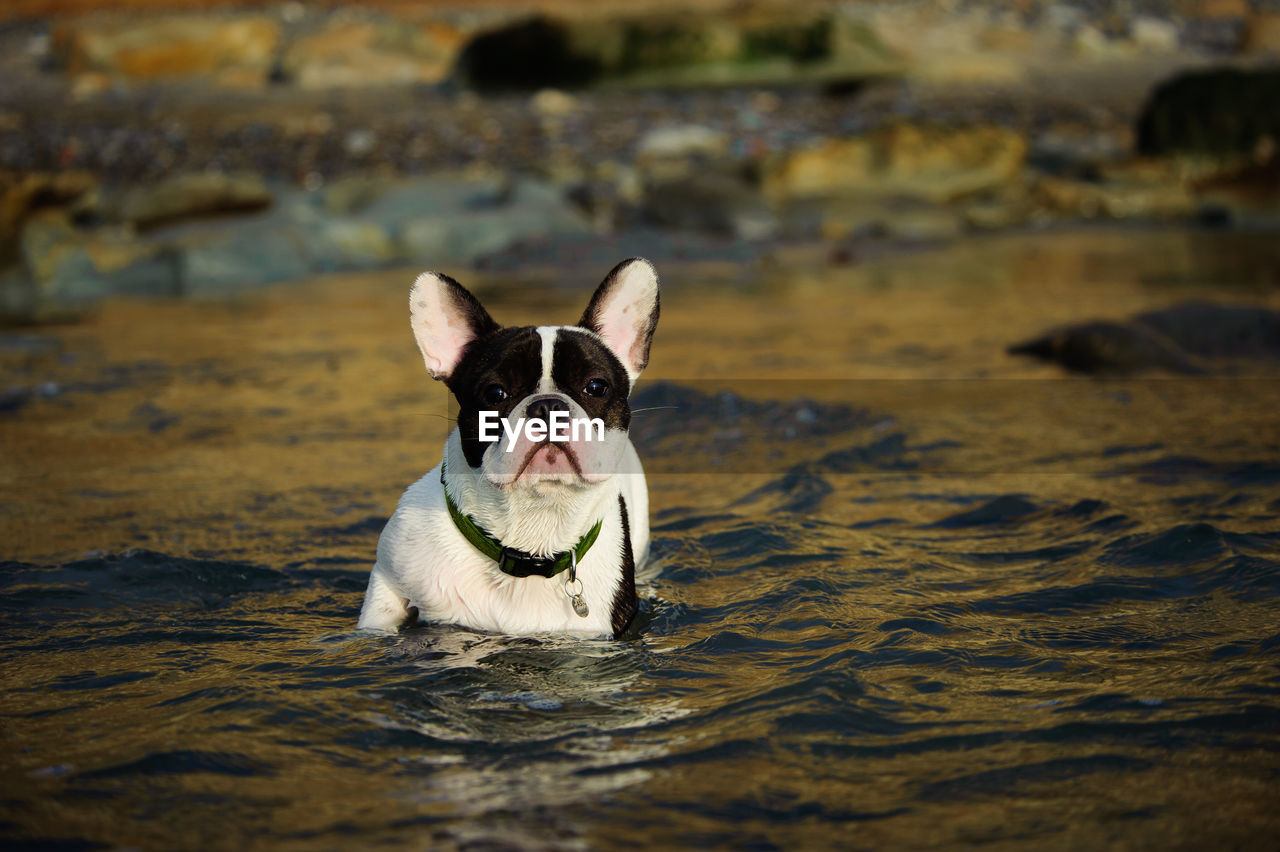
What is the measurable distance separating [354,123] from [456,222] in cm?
946

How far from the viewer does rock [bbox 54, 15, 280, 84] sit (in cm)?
3503

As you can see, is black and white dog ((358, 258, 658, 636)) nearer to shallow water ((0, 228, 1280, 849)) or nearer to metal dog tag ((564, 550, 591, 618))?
metal dog tag ((564, 550, 591, 618))

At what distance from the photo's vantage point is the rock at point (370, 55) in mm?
→ 34875

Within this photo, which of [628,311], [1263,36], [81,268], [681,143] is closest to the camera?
[628,311]

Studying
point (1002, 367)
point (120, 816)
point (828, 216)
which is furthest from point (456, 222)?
point (120, 816)

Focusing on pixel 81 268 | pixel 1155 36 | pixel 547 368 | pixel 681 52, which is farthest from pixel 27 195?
pixel 1155 36

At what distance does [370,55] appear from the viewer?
3628cm

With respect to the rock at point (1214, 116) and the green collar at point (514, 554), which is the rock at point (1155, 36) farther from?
the green collar at point (514, 554)

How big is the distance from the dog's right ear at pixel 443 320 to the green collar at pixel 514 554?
0.53m

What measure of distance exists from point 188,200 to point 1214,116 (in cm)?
1697

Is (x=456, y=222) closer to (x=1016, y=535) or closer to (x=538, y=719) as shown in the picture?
(x=1016, y=535)

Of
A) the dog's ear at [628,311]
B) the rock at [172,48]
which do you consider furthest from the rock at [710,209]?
the rock at [172,48]

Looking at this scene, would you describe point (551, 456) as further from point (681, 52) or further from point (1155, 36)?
point (1155, 36)

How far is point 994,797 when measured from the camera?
3.69 meters
